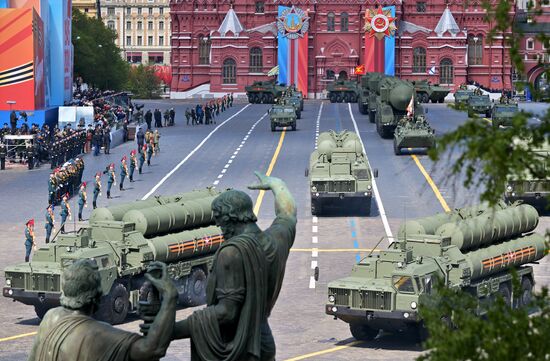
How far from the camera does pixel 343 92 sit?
120812 mm

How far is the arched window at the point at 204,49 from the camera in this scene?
150 meters

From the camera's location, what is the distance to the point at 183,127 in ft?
303

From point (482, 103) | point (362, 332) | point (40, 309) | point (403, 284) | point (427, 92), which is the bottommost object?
point (362, 332)

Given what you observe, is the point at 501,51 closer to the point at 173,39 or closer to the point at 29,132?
the point at 173,39

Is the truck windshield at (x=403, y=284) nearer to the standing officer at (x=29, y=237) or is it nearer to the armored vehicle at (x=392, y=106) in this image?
the standing officer at (x=29, y=237)

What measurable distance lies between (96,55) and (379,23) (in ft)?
110

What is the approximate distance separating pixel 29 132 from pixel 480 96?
36160 millimetres

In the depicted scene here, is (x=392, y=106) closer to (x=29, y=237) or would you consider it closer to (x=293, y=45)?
(x=29, y=237)

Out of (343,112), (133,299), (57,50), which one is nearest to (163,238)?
(133,299)

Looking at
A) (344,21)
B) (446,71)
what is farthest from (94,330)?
(344,21)

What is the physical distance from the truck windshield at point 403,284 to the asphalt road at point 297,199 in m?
1.23

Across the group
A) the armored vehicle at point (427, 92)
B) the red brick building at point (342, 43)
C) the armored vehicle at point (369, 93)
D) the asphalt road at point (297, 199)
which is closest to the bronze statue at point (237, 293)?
the asphalt road at point (297, 199)

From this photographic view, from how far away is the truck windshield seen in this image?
94.5 feet

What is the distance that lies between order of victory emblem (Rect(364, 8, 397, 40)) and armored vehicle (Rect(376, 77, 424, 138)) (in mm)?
60337
